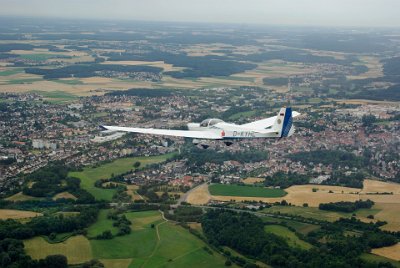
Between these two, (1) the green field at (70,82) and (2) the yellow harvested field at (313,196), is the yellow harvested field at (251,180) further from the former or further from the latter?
(1) the green field at (70,82)

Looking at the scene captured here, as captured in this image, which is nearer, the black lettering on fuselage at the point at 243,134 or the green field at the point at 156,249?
the black lettering on fuselage at the point at 243,134

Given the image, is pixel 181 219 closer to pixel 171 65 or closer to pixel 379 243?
pixel 379 243

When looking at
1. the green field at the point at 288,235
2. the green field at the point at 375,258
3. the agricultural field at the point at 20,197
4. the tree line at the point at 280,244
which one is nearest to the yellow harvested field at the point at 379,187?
the tree line at the point at 280,244

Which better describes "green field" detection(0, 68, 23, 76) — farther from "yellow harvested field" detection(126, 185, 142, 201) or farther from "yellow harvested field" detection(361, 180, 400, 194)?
"yellow harvested field" detection(361, 180, 400, 194)

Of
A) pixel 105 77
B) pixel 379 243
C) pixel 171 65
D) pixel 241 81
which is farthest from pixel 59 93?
pixel 379 243

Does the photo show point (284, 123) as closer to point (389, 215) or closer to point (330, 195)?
point (389, 215)

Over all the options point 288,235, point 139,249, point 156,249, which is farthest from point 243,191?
point 139,249

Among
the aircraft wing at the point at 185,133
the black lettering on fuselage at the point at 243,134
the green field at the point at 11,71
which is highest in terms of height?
the black lettering on fuselage at the point at 243,134
